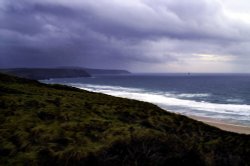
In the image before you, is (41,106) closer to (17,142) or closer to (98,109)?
(98,109)

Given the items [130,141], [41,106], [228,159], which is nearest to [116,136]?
[130,141]

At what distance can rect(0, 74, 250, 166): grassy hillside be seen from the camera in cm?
1380

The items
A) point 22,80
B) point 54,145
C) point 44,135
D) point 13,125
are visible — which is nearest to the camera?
point 54,145

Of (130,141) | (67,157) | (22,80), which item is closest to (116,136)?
(130,141)

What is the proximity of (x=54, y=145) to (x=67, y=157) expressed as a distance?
1316mm

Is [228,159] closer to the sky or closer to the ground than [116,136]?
closer to the ground

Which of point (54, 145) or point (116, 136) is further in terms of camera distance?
point (116, 136)

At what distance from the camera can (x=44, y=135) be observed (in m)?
15.4

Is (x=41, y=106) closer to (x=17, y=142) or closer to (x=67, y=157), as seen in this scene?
(x=17, y=142)

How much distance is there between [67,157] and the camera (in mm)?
13484

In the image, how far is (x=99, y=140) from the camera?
15.6 m

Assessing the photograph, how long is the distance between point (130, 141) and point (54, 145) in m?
3.86

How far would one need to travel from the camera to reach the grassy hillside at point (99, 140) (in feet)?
45.3

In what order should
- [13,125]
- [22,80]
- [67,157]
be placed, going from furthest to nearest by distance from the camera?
1. [22,80]
2. [13,125]
3. [67,157]
